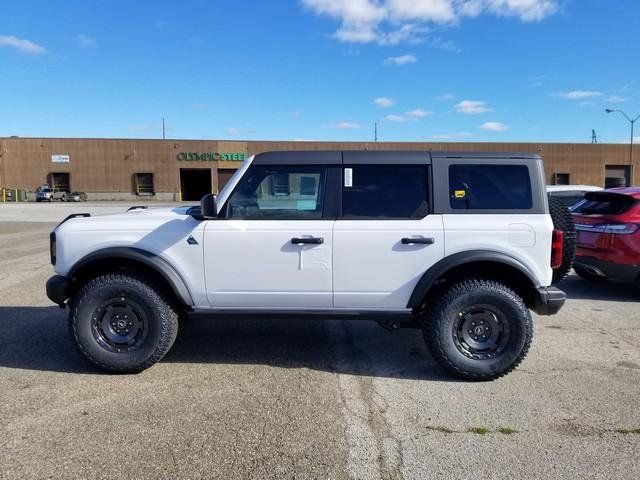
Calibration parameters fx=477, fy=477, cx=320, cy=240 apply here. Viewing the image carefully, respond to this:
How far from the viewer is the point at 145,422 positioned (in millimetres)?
3377

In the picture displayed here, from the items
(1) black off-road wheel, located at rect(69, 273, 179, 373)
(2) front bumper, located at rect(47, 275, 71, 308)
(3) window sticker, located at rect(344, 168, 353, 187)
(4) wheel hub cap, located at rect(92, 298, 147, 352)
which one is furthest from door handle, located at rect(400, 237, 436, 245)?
(2) front bumper, located at rect(47, 275, 71, 308)

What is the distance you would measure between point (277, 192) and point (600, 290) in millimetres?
6305

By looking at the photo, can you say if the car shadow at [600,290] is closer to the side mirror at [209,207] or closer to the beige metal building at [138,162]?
the side mirror at [209,207]

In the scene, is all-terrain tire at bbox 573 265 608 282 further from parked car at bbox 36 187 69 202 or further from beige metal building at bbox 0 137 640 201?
parked car at bbox 36 187 69 202

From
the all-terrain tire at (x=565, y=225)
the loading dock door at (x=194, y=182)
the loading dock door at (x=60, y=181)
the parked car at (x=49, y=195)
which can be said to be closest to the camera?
the all-terrain tire at (x=565, y=225)

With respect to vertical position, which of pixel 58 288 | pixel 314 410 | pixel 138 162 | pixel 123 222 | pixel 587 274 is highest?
pixel 138 162

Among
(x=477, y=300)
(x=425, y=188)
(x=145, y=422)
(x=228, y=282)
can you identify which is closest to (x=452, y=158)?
(x=425, y=188)

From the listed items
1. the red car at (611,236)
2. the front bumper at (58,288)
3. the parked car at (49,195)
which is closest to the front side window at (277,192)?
the front bumper at (58,288)

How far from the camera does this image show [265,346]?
498cm

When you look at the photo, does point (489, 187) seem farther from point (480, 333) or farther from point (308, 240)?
point (308, 240)

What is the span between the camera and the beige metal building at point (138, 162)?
52.5 m

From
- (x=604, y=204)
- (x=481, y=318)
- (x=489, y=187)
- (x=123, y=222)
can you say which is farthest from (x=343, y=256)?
(x=604, y=204)

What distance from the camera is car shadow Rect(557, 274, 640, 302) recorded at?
7367 mm

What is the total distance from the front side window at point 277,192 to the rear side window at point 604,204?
16.8 feet
